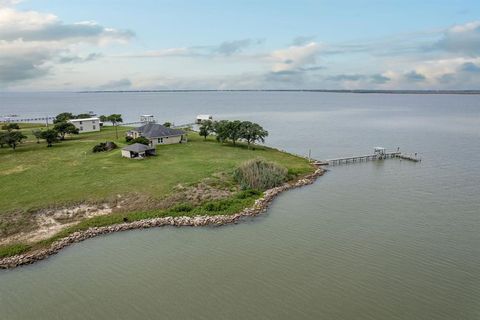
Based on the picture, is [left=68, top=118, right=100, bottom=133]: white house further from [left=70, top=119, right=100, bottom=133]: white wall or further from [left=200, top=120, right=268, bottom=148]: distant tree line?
[left=200, top=120, right=268, bottom=148]: distant tree line

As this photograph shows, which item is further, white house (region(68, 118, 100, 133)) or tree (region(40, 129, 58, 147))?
white house (region(68, 118, 100, 133))

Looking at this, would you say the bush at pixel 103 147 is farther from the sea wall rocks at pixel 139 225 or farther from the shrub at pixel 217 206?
the shrub at pixel 217 206

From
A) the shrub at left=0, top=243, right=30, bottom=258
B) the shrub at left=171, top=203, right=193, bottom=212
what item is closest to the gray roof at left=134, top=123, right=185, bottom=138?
the shrub at left=171, top=203, right=193, bottom=212

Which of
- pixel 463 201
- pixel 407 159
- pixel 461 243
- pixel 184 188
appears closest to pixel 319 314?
pixel 461 243

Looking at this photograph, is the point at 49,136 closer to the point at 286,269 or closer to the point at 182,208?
the point at 182,208

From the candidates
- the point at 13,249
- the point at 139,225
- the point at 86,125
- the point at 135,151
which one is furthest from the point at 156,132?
the point at 13,249
